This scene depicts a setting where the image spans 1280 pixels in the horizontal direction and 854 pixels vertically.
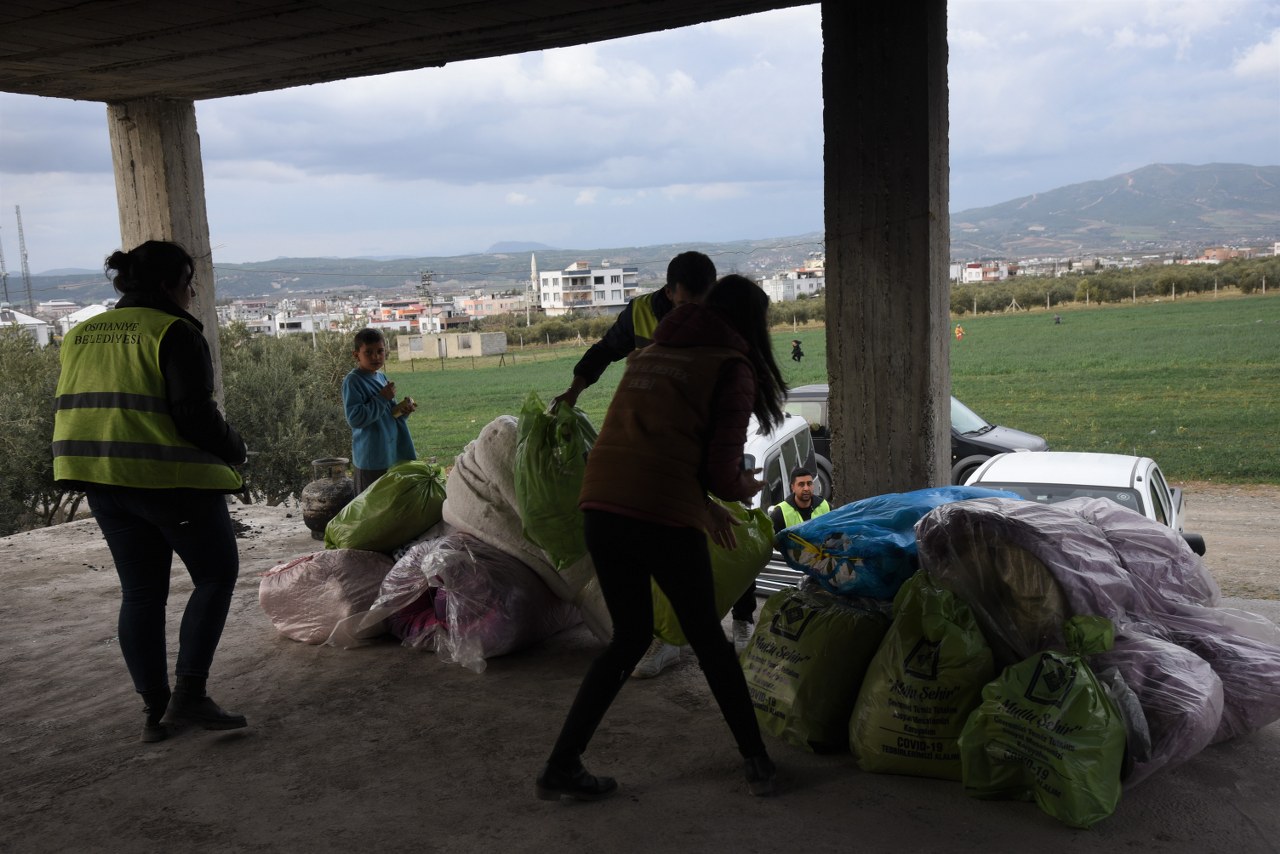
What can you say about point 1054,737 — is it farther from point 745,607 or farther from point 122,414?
point 122,414

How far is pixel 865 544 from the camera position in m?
3.10

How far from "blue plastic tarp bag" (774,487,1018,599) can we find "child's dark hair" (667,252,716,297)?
855 millimetres

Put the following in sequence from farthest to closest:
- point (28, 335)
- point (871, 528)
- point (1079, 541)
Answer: point (28, 335), point (871, 528), point (1079, 541)

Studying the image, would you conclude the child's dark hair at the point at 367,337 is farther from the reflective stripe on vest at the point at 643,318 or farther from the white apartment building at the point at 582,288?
the white apartment building at the point at 582,288

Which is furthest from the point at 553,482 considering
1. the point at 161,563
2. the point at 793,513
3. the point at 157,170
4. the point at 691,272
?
the point at 157,170

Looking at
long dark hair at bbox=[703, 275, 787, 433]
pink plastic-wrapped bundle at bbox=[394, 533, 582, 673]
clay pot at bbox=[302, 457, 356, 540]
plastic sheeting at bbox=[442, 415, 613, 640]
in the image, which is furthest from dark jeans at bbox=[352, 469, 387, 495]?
long dark hair at bbox=[703, 275, 787, 433]

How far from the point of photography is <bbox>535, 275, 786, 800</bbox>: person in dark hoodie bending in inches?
99.0

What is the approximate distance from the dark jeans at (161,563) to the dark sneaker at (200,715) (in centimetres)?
8

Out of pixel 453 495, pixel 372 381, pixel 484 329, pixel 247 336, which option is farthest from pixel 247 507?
pixel 484 329

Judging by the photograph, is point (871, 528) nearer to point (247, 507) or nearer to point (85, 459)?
point (85, 459)

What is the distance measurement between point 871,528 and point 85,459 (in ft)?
7.71

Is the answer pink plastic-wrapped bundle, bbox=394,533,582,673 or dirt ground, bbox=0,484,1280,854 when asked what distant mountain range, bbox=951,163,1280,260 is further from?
dirt ground, bbox=0,484,1280,854

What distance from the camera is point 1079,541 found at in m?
2.88

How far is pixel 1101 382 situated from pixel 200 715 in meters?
30.1
